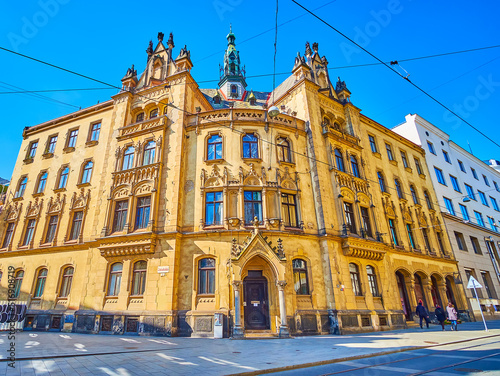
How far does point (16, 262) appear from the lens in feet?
72.5

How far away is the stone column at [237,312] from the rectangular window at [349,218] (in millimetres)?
8800

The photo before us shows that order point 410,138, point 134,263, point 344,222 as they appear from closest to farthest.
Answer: point 134,263
point 344,222
point 410,138

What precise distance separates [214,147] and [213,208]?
4.57 metres

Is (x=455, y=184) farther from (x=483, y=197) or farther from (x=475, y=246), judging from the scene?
(x=475, y=246)

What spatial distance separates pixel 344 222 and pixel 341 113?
1106 centimetres

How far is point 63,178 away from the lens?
79.9 ft

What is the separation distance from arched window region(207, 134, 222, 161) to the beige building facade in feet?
0.27

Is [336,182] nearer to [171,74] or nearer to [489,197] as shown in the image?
[171,74]

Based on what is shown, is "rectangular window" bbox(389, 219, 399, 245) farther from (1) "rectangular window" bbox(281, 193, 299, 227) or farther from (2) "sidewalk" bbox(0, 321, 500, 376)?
(2) "sidewalk" bbox(0, 321, 500, 376)

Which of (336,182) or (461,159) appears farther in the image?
(461,159)

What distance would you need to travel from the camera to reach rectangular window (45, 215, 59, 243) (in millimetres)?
22195

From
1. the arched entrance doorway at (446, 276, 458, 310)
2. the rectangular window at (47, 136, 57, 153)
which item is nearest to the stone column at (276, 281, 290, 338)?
the arched entrance doorway at (446, 276, 458, 310)

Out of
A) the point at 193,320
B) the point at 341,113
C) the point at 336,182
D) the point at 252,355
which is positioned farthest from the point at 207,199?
the point at 341,113

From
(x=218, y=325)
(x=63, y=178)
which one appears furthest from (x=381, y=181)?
(x=63, y=178)
